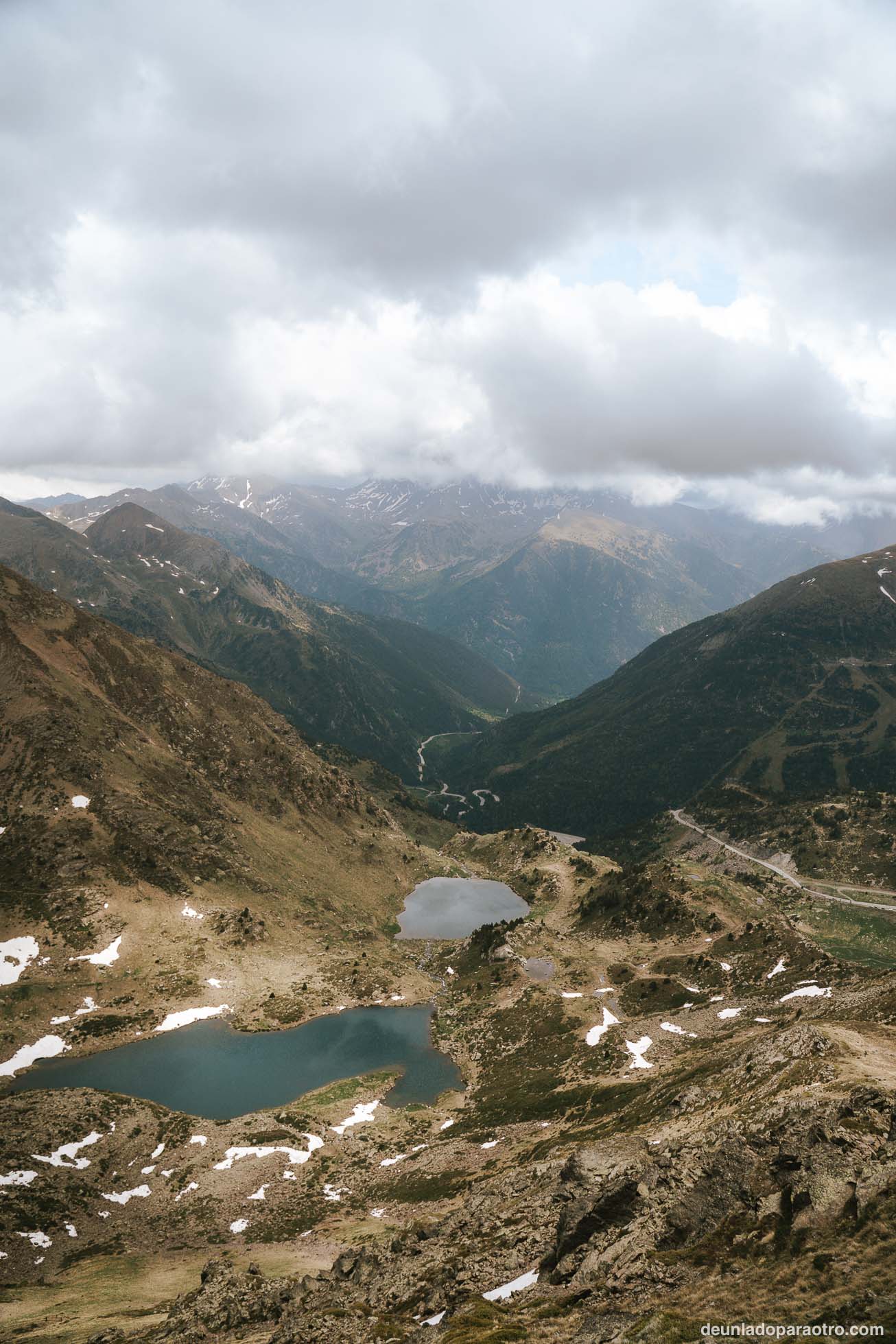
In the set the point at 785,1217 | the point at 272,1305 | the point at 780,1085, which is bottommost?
the point at 272,1305

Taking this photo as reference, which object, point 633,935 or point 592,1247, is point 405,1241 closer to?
point 592,1247

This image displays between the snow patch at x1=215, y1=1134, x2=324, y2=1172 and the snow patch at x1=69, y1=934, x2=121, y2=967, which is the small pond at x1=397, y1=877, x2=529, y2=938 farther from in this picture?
the snow patch at x1=215, y1=1134, x2=324, y2=1172

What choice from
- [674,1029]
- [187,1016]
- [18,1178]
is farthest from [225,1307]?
[187,1016]

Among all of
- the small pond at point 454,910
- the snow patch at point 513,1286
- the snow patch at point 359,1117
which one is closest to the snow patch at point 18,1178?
the snow patch at point 359,1117

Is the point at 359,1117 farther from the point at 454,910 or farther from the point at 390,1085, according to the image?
the point at 454,910

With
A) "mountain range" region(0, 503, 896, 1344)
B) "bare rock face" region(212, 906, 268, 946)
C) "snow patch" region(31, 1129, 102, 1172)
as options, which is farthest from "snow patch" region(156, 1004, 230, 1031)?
"snow patch" region(31, 1129, 102, 1172)

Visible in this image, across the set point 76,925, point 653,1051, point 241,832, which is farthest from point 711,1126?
point 241,832
